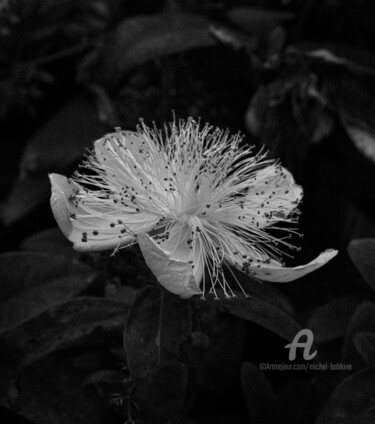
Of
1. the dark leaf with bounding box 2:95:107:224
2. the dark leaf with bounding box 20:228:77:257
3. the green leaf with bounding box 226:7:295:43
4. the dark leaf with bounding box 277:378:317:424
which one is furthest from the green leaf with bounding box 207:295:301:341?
the green leaf with bounding box 226:7:295:43

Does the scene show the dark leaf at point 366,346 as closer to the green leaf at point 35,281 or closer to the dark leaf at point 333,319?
the dark leaf at point 333,319

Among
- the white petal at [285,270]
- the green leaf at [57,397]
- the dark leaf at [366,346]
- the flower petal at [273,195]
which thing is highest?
the flower petal at [273,195]

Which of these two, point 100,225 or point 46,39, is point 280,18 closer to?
point 46,39

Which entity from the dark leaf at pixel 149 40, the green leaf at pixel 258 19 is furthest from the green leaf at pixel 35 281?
the green leaf at pixel 258 19

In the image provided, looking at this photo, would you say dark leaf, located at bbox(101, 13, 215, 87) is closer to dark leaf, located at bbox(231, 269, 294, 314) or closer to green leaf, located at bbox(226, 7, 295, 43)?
green leaf, located at bbox(226, 7, 295, 43)

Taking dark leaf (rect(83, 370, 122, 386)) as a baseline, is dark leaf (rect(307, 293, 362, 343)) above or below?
below

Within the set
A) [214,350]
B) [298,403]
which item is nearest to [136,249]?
[214,350]
